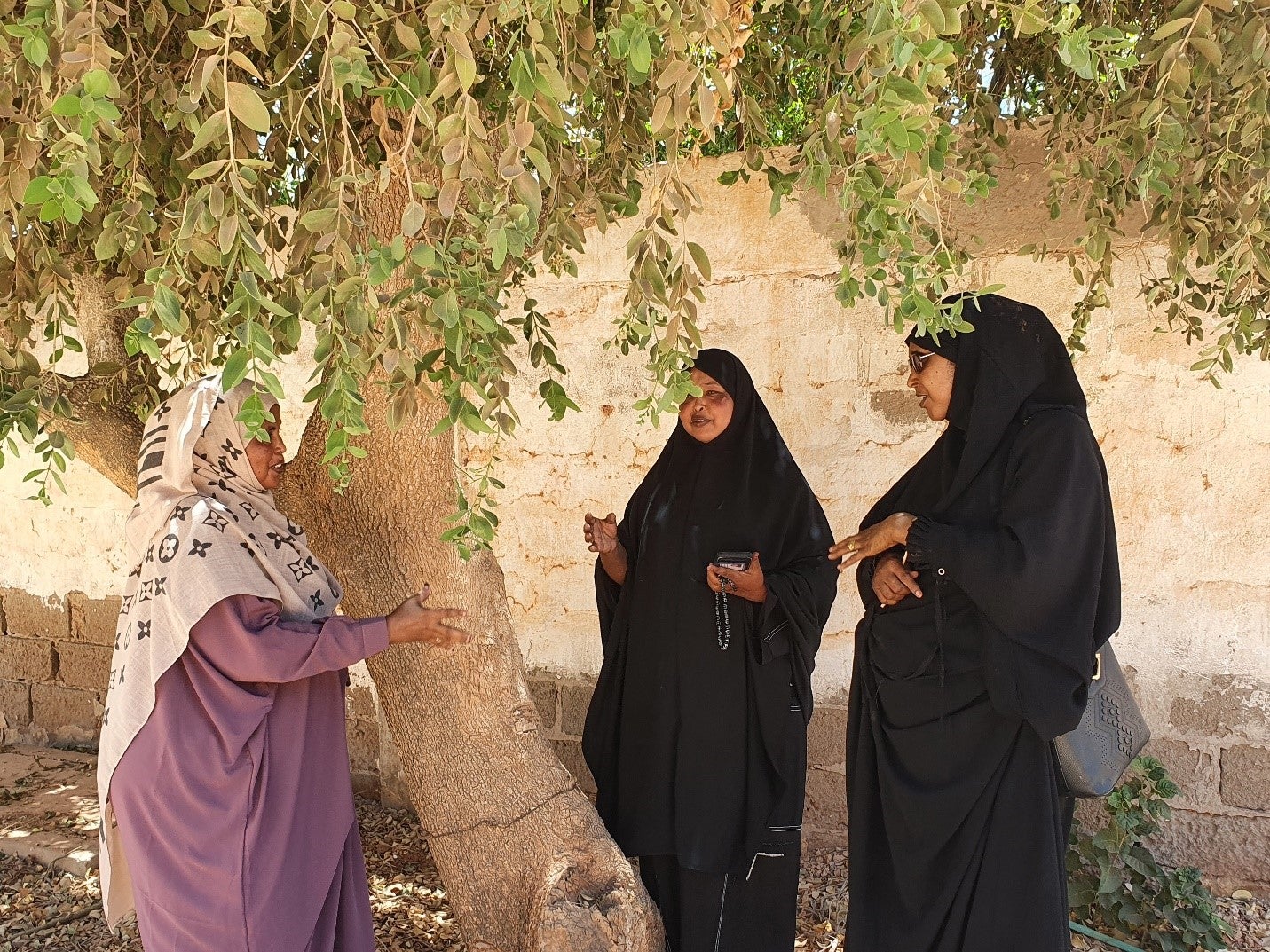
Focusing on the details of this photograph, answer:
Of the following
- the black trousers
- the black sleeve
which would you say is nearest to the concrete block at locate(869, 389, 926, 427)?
the black sleeve

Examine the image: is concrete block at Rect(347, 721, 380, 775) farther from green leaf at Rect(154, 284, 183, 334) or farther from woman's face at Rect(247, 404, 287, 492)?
green leaf at Rect(154, 284, 183, 334)

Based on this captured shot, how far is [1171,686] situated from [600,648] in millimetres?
2071

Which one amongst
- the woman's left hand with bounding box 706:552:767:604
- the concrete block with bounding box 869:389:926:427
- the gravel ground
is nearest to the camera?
the woman's left hand with bounding box 706:552:767:604

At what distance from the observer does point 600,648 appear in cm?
436

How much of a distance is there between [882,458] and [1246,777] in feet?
5.34

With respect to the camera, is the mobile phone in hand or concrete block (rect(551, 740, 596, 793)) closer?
the mobile phone in hand

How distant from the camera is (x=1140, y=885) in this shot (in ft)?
11.7

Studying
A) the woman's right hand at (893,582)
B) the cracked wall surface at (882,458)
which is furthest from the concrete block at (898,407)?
the woman's right hand at (893,582)

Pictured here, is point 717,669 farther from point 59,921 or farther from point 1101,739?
point 59,921

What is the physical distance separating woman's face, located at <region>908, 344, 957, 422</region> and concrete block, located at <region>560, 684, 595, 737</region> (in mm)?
2125

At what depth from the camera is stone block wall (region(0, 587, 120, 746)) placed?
5.23 meters

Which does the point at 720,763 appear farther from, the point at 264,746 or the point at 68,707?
the point at 68,707

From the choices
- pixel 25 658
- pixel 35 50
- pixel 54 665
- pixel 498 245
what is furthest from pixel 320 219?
pixel 25 658

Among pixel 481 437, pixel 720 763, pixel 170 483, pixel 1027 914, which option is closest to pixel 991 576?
pixel 1027 914
